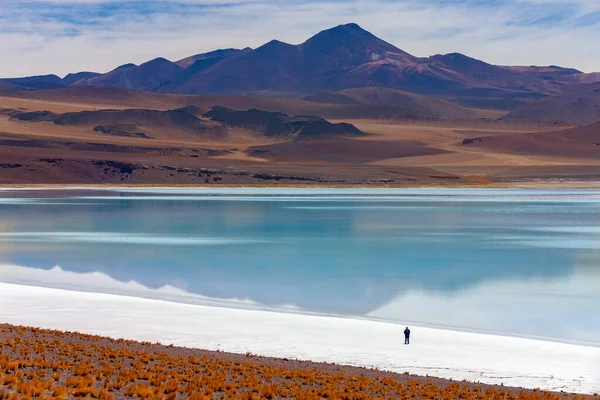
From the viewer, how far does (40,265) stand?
2373 cm

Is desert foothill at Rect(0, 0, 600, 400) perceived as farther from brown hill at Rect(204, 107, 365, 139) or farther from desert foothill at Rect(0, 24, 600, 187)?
brown hill at Rect(204, 107, 365, 139)

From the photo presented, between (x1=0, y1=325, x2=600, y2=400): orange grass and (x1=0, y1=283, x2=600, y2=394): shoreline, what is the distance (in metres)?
1.10

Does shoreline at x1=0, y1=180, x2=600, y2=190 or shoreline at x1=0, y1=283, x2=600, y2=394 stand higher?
shoreline at x1=0, y1=180, x2=600, y2=190

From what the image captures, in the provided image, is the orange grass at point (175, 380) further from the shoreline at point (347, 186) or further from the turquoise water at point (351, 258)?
the shoreline at point (347, 186)

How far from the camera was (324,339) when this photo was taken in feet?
46.5

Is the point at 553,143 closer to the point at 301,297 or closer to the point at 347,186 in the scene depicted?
the point at 347,186

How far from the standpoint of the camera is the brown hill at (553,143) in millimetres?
120144

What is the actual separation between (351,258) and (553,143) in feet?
348

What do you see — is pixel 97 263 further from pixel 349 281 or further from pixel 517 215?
pixel 517 215

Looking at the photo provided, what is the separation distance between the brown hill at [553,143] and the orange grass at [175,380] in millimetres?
109847

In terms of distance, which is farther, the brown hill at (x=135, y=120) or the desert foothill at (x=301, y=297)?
the brown hill at (x=135, y=120)

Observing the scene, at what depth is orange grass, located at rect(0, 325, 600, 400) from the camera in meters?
9.66

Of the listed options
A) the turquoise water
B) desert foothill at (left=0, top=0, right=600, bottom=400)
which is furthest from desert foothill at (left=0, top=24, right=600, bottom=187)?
the turquoise water

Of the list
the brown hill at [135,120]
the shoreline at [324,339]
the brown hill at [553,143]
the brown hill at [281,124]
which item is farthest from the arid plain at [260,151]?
the shoreline at [324,339]
